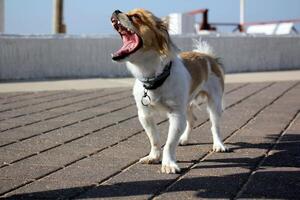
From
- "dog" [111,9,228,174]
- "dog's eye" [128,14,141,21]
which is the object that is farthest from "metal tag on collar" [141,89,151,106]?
"dog's eye" [128,14,141,21]

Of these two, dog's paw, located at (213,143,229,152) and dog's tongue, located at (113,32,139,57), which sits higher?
dog's tongue, located at (113,32,139,57)

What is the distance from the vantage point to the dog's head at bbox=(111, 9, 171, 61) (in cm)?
529

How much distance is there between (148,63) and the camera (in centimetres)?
552

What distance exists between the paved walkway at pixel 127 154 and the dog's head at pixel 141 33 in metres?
1.12

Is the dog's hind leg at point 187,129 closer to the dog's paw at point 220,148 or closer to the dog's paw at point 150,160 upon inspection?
the dog's paw at point 220,148

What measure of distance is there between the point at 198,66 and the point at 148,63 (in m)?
1.06

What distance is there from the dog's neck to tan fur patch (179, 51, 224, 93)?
0.71 m

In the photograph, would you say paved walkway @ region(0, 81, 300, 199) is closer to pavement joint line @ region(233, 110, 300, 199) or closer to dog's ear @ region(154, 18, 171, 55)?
pavement joint line @ region(233, 110, 300, 199)

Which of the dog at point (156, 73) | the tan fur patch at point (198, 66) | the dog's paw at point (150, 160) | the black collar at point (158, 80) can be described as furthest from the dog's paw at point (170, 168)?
the tan fur patch at point (198, 66)

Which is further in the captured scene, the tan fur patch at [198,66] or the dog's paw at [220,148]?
the dog's paw at [220,148]

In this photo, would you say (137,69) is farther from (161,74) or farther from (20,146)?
(20,146)

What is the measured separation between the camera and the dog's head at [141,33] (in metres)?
5.29

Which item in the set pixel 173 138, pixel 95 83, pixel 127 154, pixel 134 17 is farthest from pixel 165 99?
pixel 95 83

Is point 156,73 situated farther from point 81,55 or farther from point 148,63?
point 81,55
